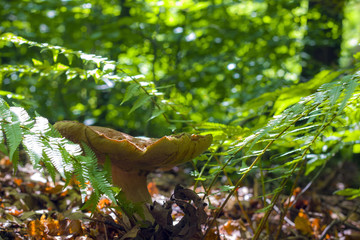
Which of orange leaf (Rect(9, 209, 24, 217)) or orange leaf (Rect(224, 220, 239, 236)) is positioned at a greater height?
orange leaf (Rect(9, 209, 24, 217))

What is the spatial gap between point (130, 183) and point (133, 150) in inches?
12.8

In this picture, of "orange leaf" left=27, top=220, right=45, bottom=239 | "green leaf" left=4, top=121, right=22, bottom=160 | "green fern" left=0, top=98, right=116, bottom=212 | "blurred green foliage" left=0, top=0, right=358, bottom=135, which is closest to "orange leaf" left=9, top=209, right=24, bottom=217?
"orange leaf" left=27, top=220, right=45, bottom=239

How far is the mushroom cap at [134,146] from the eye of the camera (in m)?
1.40

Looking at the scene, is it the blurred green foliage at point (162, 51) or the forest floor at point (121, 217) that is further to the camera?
the blurred green foliage at point (162, 51)

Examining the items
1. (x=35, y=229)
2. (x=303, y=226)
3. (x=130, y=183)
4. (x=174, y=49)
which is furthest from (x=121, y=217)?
(x=174, y=49)

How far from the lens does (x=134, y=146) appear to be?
1.41 metres

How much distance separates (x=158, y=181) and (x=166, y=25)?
2435mm

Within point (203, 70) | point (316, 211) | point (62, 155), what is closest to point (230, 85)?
point (203, 70)

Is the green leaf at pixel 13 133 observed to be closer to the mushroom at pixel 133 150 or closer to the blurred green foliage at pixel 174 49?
the mushroom at pixel 133 150

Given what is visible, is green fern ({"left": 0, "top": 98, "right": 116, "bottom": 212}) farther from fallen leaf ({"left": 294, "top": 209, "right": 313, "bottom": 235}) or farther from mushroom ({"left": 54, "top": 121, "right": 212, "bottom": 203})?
fallen leaf ({"left": 294, "top": 209, "right": 313, "bottom": 235})

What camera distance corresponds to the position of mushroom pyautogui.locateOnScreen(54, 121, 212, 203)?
4.62 ft

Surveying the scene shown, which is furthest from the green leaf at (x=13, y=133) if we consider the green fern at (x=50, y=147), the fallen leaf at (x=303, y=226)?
the fallen leaf at (x=303, y=226)

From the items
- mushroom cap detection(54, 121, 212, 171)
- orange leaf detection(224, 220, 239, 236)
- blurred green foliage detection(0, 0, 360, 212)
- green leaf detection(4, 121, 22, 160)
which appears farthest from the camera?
blurred green foliage detection(0, 0, 360, 212)

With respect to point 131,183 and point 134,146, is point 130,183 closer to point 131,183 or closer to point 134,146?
point 131,183
